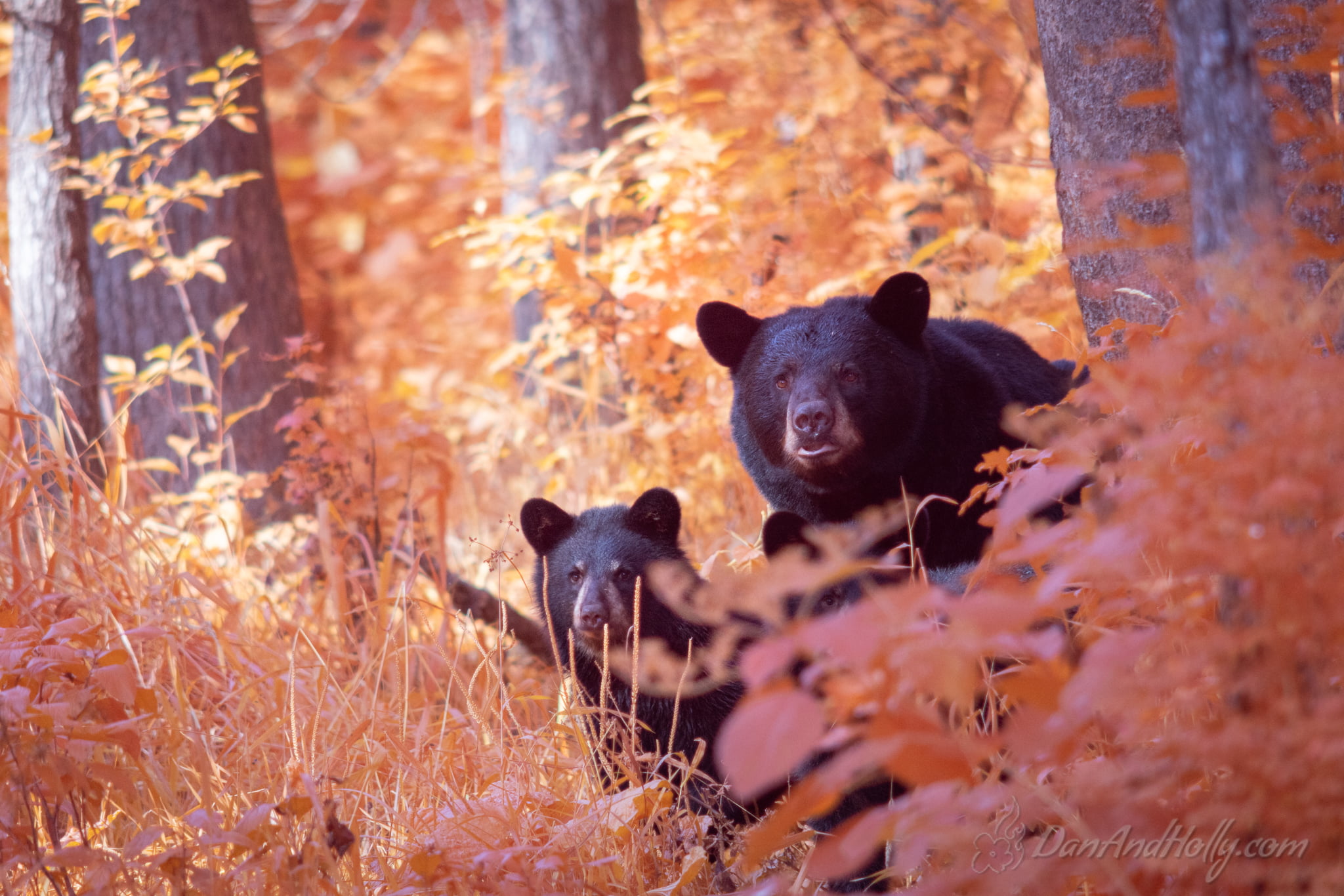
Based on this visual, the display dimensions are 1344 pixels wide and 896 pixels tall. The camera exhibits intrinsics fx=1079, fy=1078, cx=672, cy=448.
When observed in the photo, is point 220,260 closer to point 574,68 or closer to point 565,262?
point 565,262

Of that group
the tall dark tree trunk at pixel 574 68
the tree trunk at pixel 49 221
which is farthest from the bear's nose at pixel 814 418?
the tall dark tree trunk at pixel 574 68

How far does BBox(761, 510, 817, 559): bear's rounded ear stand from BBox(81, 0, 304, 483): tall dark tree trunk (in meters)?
3.05

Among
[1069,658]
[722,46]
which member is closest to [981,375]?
[1069,658]

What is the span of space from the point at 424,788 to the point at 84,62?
411 centimetres

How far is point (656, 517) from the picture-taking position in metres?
3.73

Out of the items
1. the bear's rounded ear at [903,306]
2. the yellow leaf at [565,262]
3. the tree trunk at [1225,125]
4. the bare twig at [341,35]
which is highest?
the bare twig at [341,35]

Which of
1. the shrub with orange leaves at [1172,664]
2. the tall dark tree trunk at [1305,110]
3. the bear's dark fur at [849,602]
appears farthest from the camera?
the bear's dark fur at [849,602]

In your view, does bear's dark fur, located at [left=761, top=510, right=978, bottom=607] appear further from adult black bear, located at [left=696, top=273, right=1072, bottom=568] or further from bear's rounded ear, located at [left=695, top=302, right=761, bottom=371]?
bear's rounded ear, located at [left=695, top=302, right=761, bottom=371]

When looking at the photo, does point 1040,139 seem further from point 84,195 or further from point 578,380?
point 84,195

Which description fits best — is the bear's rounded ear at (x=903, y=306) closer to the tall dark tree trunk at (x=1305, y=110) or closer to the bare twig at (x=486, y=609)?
the tall dark tree trunk at (x=1305, y=110)

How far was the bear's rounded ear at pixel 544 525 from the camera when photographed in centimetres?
367

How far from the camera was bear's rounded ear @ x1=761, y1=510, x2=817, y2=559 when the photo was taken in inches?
131

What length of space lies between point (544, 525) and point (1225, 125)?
2538 mm

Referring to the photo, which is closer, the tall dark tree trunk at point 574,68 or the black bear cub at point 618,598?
the black bear cub at point 618,598
